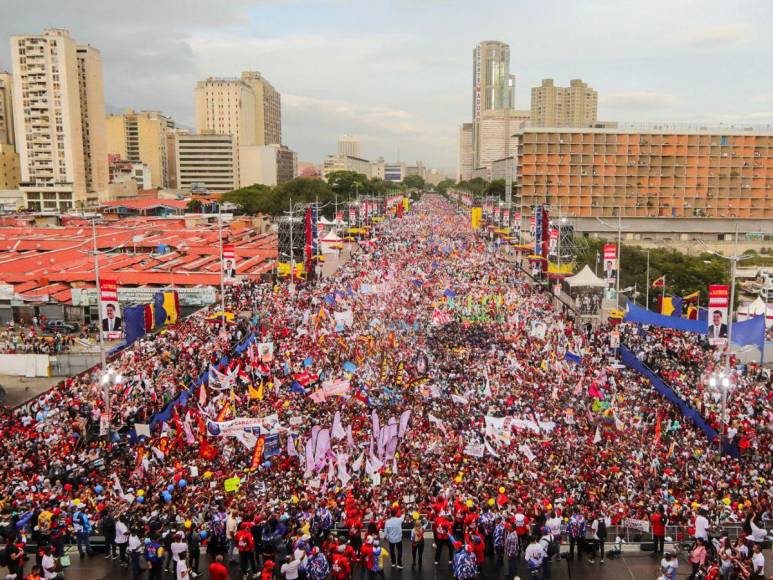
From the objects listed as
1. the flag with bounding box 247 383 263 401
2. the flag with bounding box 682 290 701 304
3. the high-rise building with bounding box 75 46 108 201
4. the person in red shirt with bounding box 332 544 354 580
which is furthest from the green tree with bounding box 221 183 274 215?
the person in red shirt with bounding box 332 544 354 580

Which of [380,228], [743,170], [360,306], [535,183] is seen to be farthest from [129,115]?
[360,306]

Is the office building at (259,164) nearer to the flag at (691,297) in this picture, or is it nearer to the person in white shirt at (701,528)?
the flag at (691,297)

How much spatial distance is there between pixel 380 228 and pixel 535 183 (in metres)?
20.6

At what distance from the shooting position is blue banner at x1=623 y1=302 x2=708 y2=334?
75.9 feet

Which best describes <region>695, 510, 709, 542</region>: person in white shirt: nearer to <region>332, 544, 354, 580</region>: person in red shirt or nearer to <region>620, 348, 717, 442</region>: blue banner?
<region>332, 544, 354, 580</region>: person in red shirt

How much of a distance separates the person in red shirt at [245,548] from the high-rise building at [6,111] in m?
167

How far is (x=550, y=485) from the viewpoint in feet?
46.1

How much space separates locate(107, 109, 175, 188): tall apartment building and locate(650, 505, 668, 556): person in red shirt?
177m

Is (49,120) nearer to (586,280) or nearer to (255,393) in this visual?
(586,280)

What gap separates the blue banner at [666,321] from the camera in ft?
75.9

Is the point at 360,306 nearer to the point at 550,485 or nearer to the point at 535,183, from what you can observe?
the point at 550,485

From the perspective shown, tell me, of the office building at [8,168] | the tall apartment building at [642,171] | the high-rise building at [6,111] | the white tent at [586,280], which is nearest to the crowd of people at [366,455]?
the white tent at [586,280]

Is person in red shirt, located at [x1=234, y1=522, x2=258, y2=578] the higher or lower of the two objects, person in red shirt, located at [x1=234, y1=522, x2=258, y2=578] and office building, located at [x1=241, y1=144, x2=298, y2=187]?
the lower

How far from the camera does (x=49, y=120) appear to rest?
110 m
